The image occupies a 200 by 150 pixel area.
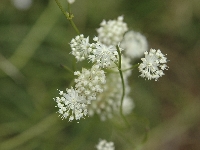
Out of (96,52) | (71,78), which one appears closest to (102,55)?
(96,52)

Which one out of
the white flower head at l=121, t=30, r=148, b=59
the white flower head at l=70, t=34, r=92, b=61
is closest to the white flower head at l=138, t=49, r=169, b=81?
the white flower head at l=70, t=34, r=92, b=61

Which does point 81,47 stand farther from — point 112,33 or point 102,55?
point 112,33

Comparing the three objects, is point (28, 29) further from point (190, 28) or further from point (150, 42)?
point (190, 28)

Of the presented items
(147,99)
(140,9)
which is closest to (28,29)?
(140,9)

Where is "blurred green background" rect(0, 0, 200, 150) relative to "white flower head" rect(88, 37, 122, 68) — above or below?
above

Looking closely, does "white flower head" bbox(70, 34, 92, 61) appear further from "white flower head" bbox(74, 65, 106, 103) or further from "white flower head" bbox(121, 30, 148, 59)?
"white flower head" bbox(121, 30, 148, 59)

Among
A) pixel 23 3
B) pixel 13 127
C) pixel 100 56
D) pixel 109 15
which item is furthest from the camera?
pixel 109 15

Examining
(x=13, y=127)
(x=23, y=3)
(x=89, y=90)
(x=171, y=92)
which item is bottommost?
(x=89, y=90)
